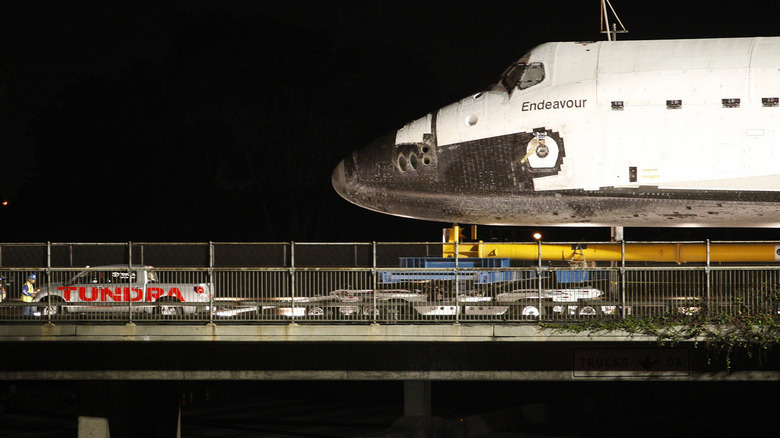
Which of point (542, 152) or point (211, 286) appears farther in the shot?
point (542, 152)

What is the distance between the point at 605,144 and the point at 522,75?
218 cm

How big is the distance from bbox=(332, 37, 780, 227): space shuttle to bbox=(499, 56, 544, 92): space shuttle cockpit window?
0.03 meters

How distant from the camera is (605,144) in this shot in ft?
50.3

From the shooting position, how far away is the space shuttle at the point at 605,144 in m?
14.8

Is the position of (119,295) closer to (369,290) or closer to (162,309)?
(162,309)

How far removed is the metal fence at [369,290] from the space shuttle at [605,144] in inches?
44.8

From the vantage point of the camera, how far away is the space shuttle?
1484 centimetres

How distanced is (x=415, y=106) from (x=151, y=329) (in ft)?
119
